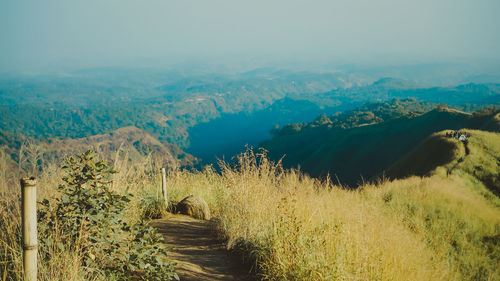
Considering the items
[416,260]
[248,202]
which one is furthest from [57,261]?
[416,260]

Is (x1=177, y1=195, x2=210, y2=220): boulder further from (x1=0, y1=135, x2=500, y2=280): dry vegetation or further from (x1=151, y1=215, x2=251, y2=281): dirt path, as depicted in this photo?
(x1=0, y1=135, x2=500, y2=280): dry vegetation

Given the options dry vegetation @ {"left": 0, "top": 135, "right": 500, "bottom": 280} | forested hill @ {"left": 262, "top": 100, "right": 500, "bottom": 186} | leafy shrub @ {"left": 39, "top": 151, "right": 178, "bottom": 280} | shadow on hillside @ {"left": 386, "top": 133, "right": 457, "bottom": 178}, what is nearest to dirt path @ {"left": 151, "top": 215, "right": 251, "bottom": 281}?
dry vegetation @ {"left": 0, "top": 135, "right": 500, "bottom": 280}

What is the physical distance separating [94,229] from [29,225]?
802 mm

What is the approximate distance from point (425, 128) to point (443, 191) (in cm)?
4685

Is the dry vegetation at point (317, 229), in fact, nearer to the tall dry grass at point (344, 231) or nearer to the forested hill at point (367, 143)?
the tall dry grass at point (344, 231)

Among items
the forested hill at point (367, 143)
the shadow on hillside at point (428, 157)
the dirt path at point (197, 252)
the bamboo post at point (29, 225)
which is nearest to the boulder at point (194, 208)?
the dirt path at point (197, 252)

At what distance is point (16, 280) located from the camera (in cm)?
273

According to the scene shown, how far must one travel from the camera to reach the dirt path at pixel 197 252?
3844 millimetres

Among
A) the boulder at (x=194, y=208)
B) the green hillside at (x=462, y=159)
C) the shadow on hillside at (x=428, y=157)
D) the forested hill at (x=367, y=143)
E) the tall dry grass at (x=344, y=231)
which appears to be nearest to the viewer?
the tall dry grass at (x=344, y=231)

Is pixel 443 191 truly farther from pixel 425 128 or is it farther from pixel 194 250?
pixel 425 128

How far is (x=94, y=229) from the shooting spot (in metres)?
3.10

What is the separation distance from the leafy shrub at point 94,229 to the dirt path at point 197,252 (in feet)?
1.50

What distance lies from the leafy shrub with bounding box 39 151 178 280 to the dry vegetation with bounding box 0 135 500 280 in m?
0.20

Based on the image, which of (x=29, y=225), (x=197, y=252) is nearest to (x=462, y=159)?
(x=197, y=252)
